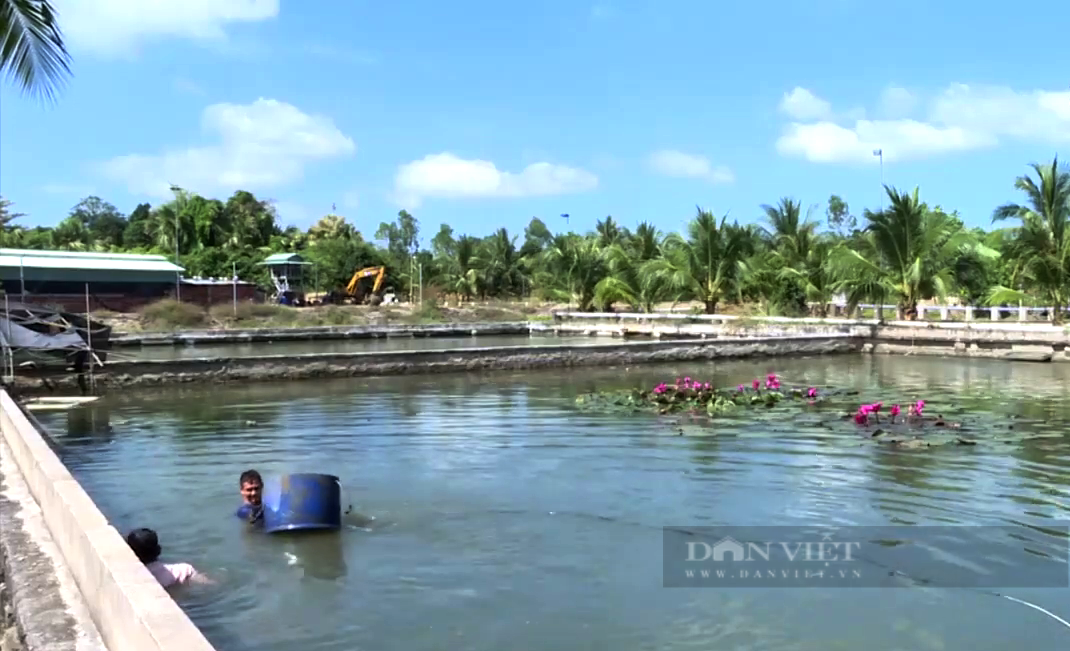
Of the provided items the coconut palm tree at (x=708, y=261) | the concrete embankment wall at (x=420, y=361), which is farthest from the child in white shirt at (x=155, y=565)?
the coconut palm tree at (x=708, y=261)

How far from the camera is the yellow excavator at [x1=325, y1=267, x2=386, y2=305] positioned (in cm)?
5209

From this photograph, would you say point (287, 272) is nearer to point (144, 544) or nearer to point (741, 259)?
point (741, 259)

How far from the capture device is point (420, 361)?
66.9 feet

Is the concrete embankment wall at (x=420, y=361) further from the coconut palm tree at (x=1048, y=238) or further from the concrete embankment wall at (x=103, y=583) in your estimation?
the concrete embankment wall at (x=103, y=583)

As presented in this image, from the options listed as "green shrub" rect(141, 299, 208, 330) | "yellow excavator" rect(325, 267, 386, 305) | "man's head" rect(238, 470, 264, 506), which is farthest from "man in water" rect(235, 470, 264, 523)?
"yellow excavator" rect(325, 267, 386, 305)

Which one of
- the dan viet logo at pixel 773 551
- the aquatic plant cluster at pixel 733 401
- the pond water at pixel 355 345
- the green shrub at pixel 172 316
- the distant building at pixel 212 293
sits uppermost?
the distant building at pixel 212 293

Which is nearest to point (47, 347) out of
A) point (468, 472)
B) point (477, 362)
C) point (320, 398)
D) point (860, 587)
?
point (320, 398)

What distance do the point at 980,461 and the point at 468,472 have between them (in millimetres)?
5454

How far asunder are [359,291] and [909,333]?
3466 centimetres

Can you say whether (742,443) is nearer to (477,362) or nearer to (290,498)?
(290,498)

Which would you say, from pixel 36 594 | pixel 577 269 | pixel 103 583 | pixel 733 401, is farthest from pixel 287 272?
pixel 103 583

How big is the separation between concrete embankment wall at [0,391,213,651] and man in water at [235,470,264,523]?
1.53 meters

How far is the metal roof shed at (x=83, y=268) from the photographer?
3903cm

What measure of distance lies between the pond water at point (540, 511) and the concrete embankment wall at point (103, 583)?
37.4 inches
